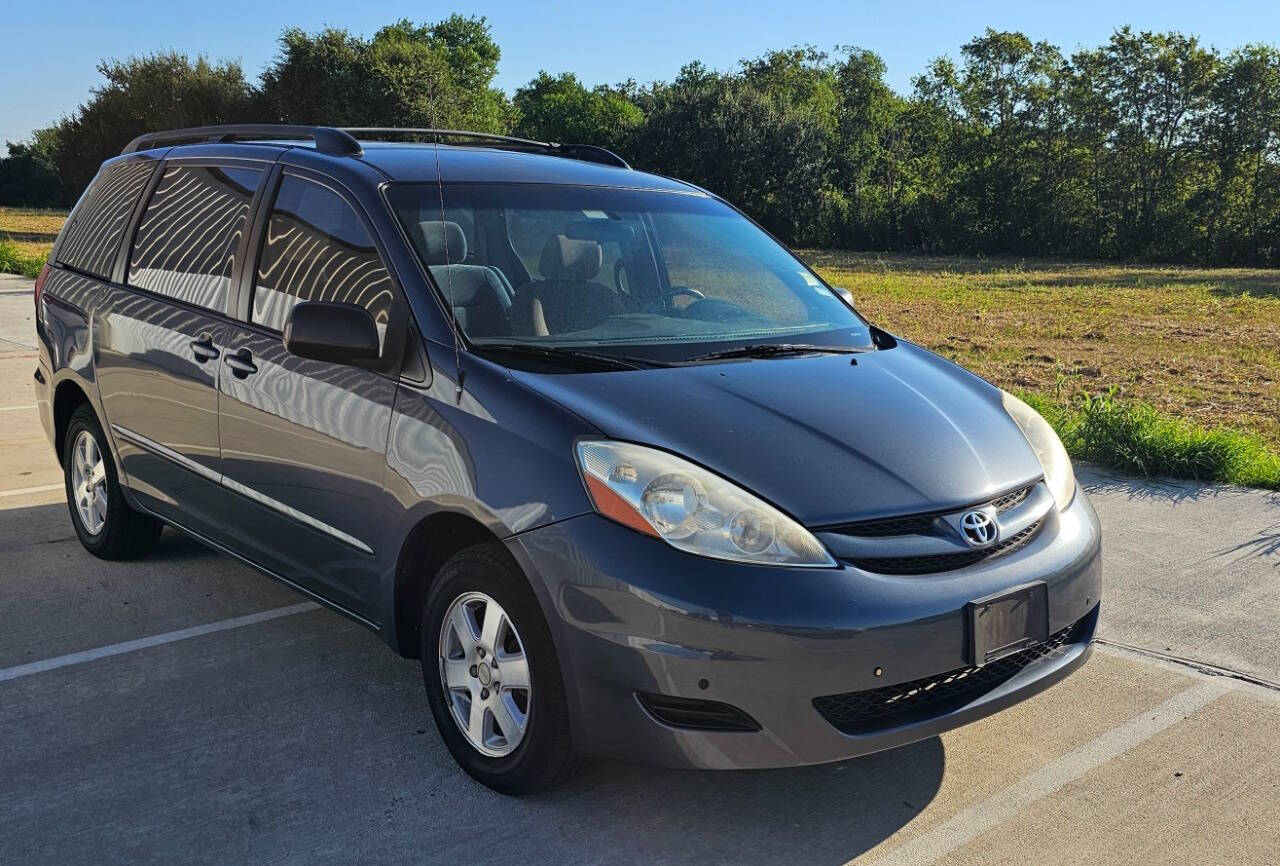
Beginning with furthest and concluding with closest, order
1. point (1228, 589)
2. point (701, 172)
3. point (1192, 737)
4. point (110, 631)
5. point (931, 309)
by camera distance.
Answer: point (701, 172) → point (931, 309) → point (1228, 589) → point (110, 631) → point (1192, 737)

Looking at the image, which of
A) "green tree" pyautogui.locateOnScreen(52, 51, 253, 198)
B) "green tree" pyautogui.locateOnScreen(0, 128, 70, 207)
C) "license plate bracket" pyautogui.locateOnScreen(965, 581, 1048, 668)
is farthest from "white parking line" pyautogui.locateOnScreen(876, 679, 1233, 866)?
"green tree" pyautogui.locateOnScreen(0, 128, 70, 207)

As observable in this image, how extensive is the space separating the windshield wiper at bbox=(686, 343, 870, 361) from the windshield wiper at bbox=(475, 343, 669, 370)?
20cm

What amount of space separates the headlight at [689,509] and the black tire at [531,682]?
1.16 feet

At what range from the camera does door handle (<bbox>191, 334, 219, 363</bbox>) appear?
4.36m

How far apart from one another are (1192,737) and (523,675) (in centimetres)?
206

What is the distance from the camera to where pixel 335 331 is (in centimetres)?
359

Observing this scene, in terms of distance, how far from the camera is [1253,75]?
3716 cm

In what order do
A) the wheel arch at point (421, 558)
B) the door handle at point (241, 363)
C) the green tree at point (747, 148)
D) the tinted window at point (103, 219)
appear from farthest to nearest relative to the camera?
the green tree at point (747, 148), the tinted window at point (103, 219), the door handle at point (241, 363), the wheel arch at point (421, 558)

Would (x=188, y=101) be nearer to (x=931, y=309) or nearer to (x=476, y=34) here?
(x=931, y=309)

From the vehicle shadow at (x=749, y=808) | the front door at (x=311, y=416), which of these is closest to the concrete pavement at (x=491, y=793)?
the vehicle shadow at (x=749, y=808)

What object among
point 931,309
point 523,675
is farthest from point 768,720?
point 931,309

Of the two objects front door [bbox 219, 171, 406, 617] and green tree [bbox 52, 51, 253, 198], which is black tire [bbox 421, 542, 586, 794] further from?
green tree [bbox 52, 51, 253, 198]

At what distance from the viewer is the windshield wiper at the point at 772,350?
382 cm

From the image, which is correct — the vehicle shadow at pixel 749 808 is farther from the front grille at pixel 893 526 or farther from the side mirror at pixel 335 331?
the side mirror at pixel 335 331
